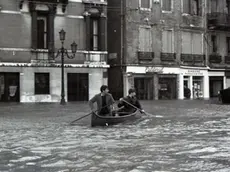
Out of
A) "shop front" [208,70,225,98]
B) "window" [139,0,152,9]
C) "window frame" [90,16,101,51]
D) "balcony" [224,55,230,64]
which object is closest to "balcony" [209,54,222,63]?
"balcony" [224,55,230,64]

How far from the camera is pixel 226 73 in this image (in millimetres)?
47000

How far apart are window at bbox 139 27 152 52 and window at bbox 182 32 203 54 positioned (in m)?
4.06

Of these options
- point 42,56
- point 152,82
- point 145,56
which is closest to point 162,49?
point 145,56

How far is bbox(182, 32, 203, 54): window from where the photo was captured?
4338 cm

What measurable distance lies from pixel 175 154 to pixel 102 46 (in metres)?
28.1

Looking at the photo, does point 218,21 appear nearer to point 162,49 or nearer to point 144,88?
point 162,49

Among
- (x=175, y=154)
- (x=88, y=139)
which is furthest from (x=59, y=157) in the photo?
A: (x=88, y=139)

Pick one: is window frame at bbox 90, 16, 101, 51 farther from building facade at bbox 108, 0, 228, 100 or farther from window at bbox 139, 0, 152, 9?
window at bbox 139, 0, 152, 9

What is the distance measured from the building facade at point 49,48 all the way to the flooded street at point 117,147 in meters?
17.1

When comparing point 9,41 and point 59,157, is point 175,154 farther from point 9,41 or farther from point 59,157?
point 9,41

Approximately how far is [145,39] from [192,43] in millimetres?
5769

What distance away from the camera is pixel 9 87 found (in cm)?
3400

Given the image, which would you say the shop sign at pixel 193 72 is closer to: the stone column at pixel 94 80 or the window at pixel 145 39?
the window at pixel 145 39

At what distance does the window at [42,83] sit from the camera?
35125 millimetres
